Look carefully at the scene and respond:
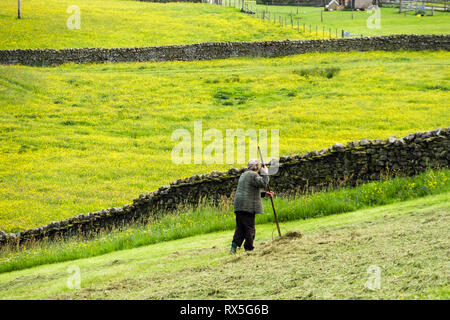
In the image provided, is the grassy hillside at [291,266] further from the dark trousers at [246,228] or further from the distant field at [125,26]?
the distant field at [125,26]

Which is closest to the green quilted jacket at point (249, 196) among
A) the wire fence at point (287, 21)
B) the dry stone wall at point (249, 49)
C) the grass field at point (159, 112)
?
the grass field at point (159, 112)

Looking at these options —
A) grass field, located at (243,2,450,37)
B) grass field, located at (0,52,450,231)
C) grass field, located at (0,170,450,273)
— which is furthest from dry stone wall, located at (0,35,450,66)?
grass field, located at (0,170,450,273)

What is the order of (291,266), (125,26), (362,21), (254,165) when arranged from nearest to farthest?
(291,266)
(254,165)
(125,26)
(362,21)

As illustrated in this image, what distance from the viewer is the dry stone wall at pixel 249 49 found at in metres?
61.8

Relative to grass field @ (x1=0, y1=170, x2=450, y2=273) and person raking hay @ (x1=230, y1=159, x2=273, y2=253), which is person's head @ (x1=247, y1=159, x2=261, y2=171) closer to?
person raking hay @ (x1=230, y1=159, x2=273, y2=253)

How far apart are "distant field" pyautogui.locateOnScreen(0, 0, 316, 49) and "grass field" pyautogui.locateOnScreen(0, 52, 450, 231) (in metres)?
11.6

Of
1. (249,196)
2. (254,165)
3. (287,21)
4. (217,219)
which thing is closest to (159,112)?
(217,219)

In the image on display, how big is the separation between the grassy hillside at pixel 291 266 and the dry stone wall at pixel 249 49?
146 feet

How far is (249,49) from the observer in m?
63.0

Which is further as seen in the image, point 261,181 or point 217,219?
point 217,219

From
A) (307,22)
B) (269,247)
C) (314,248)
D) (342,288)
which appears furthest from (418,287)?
(307,22)

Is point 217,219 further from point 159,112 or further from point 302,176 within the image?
point 159,112

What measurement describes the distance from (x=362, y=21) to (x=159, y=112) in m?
55.2

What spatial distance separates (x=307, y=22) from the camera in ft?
305
